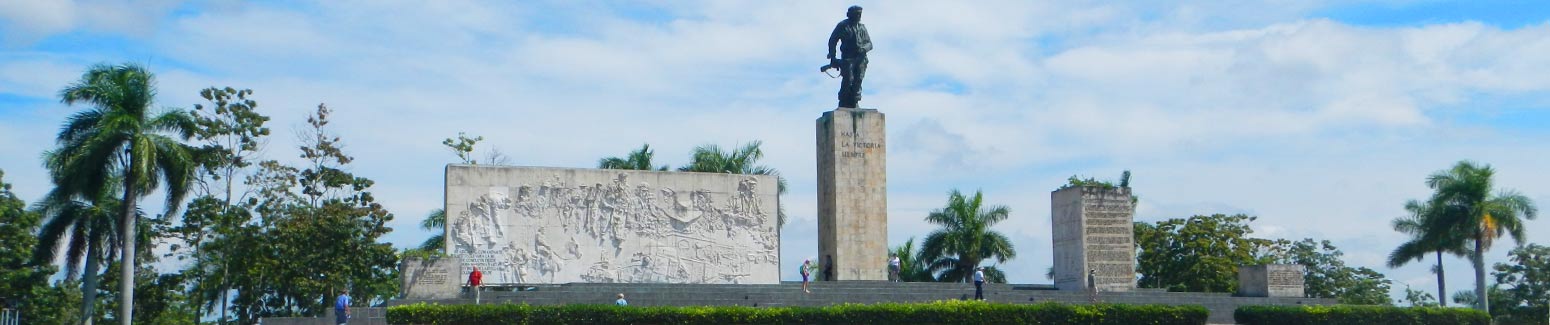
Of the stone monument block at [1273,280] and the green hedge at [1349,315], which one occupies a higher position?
the stone monument block at [1273,280]

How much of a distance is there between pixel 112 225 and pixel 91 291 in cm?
199

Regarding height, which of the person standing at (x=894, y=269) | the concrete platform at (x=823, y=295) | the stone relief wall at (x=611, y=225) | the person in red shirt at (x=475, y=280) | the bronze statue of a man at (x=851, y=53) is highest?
the bronze statue of a man at (x=851, y=53)

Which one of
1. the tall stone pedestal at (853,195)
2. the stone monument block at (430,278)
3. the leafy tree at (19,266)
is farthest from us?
the leafy tree at (19,266)

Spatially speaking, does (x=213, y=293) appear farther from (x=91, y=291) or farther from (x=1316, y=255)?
(x=1316, y=255)

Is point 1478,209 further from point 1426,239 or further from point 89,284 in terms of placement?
point 89,284

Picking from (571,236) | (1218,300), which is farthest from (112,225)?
(1218,300)

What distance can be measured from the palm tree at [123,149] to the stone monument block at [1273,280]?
1788 cm

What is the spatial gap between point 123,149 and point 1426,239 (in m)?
25.3

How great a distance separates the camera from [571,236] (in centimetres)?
2533

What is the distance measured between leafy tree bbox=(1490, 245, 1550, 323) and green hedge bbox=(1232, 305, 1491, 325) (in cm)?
1218

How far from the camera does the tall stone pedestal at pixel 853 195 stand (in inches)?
1055

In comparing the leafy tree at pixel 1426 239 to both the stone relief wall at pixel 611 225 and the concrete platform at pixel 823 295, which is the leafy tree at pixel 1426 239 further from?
the stone relief wall at pixel 611 225

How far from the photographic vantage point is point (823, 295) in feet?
76.2

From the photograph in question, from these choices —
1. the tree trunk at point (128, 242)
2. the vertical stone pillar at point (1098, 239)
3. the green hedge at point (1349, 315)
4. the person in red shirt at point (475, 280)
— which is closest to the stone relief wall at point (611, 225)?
the person in red shirt at point (475, 280)
